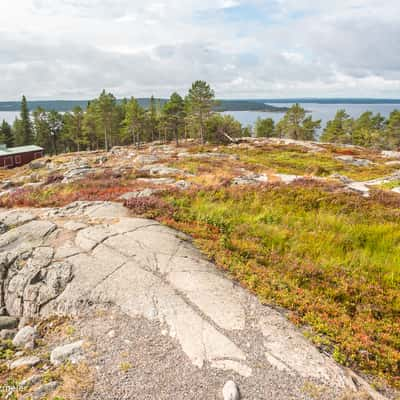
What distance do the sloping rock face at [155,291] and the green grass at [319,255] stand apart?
0.56 m

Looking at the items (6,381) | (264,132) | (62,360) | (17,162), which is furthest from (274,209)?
(264,132)

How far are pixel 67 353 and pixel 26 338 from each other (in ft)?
4.27

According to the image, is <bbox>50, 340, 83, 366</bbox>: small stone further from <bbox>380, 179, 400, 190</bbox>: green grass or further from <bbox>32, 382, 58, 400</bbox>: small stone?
<bbox>380, 179, 400, 190</bbox>: green grass

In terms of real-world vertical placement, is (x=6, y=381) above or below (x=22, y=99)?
below

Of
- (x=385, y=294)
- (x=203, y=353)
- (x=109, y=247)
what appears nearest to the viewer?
(x=203, y=353)

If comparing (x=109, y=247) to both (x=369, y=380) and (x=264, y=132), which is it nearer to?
(x=369, y=380)

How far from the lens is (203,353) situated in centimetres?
435

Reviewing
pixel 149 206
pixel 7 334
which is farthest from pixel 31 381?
pixel 149 206

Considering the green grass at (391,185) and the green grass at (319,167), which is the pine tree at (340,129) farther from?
the green grass at (391,185)

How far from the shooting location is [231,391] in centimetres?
368

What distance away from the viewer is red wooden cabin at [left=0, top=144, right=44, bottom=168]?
56.3 metres

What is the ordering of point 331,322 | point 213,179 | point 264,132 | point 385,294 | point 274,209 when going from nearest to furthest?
point 331,322
point 385,294
point 274,209
point 213,179
point 264,132

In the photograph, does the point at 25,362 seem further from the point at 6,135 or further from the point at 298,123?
the point at 6,135

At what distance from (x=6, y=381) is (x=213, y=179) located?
46.6 feet
